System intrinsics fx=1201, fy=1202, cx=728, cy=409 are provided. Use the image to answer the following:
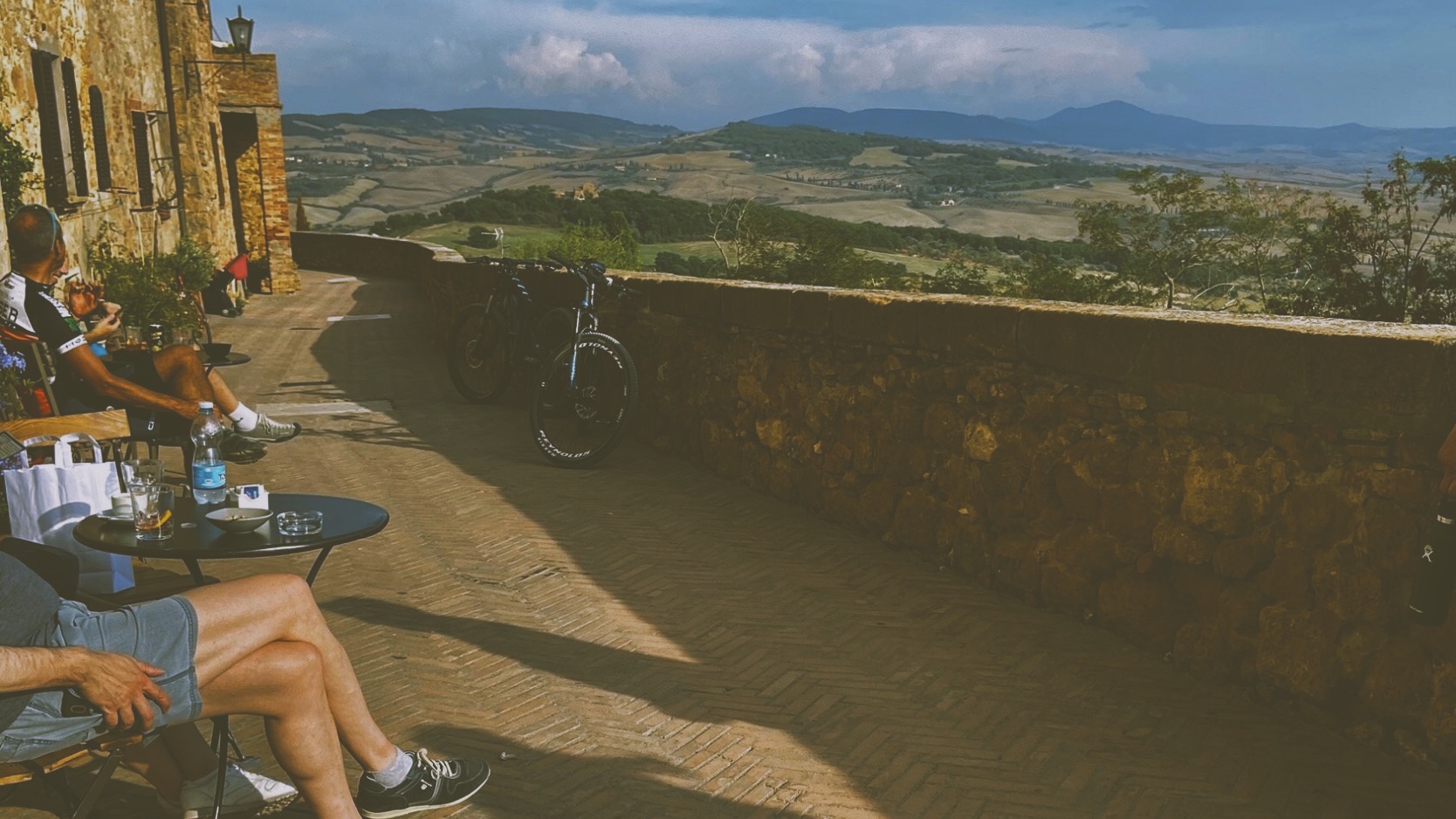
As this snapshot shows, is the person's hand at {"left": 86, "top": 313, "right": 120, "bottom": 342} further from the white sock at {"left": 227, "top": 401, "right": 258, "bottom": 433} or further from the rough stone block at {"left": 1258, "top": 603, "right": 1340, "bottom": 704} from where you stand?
the rough stone block at {"left": 1258, "top": 603, "right": 1340, "bottom": 704}

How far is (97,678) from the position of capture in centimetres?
254

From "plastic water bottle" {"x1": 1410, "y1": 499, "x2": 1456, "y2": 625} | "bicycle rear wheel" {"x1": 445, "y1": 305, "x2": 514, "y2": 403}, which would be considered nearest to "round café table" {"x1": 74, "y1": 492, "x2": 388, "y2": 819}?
"plastic water bottle" {"x1": 1410, "y1": 499, "x2": 1456, "y2": 625}

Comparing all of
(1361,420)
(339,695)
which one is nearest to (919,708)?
(1361,420)

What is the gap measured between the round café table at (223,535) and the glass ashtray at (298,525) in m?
0.02

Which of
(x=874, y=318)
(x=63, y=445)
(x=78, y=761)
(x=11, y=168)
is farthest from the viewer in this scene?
(x=11, y=168)

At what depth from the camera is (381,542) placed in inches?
237

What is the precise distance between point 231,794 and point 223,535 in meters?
0.73

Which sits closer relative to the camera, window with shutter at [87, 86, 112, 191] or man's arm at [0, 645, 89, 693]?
man's arm at [0, 645, 89, 693]

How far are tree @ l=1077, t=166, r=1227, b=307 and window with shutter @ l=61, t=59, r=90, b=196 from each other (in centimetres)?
2598

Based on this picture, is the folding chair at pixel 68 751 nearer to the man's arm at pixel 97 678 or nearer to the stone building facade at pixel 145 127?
the man's arm at pixel 97 678

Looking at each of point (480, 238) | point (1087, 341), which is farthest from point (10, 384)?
point (480, 238)

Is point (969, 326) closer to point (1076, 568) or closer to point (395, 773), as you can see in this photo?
point (1076, 568)

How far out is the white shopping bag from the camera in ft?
11.6

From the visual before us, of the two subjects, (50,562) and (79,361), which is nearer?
(50,562)
